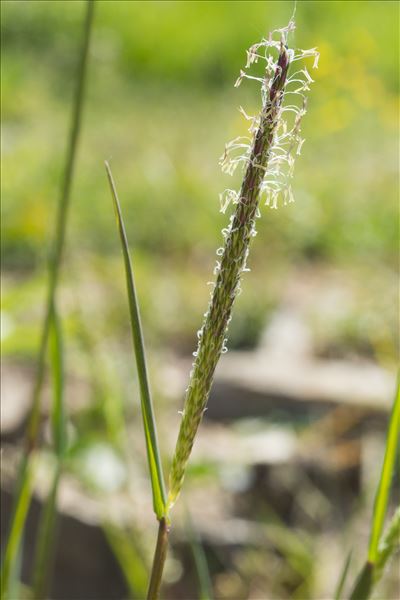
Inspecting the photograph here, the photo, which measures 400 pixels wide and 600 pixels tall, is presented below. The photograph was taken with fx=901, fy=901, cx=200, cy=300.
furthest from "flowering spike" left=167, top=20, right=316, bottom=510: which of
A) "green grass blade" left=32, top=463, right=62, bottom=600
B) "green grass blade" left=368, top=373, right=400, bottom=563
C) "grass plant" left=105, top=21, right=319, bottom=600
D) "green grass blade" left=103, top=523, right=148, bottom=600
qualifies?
"green grass blade" left=103, top=523, right=148, bottom=600

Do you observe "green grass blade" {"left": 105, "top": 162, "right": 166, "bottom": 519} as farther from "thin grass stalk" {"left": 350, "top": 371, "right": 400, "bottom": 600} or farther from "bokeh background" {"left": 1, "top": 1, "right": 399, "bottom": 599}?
"bokeh background" {"left": 1, "top": 1, "right": 399, "bottom": 599}

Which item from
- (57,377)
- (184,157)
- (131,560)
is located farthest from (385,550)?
(184,157)

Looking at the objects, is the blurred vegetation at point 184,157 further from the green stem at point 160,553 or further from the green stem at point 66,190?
the green stem at point 160,553

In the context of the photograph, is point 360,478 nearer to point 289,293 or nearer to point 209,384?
point 289,293

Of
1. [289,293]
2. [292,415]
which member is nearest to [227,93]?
[289,293]

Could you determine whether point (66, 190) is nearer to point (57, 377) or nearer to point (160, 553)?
point (57, 377)

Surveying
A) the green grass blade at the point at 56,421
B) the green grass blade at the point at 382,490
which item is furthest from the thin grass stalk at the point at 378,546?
the green grass blade at the point at 56,421

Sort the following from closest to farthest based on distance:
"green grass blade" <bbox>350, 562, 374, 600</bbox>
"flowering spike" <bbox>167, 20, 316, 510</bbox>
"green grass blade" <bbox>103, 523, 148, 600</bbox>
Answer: "flowering spike" <bbox>167, 20, 316, 510</bbox> → "green grass blade" <bbox>350, 562, 374, 600</bbox> → "green grass blade" <bbox>103, 523, 148, 600</bbox>

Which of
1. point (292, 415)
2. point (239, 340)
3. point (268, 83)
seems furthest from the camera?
point (239, 340)
